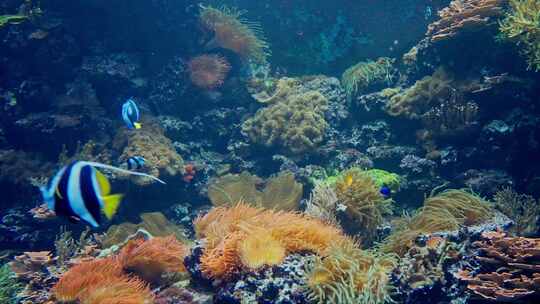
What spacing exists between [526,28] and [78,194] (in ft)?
21.9

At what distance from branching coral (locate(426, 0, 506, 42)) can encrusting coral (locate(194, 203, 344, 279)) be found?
4883 mm

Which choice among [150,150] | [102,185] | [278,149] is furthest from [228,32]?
[102,185]

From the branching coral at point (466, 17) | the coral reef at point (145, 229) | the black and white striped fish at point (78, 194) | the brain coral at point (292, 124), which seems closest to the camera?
the black and white striped fish at point (78, 194)

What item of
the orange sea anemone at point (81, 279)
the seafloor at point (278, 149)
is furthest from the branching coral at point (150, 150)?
the orange sea anemone at point (81, 279)

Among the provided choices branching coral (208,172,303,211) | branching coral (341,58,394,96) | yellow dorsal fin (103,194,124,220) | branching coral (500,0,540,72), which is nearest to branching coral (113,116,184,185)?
branching coral (208,172,303,211)

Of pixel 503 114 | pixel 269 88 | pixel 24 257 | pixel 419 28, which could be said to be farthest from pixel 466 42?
pixel 24 257

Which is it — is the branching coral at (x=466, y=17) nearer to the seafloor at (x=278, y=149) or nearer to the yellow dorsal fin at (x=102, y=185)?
the seafloor at (x=278, y=149)

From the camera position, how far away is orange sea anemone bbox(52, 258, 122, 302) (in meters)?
3.38

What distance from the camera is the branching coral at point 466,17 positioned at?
6473 millimetres

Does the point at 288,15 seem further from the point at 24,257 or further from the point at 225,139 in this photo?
the point at 24,257

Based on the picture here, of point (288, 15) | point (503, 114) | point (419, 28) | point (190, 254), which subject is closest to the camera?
point (190, 254)

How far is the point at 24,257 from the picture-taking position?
493 cm

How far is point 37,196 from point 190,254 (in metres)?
4.84

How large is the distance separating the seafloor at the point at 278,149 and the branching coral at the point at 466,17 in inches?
1.2
